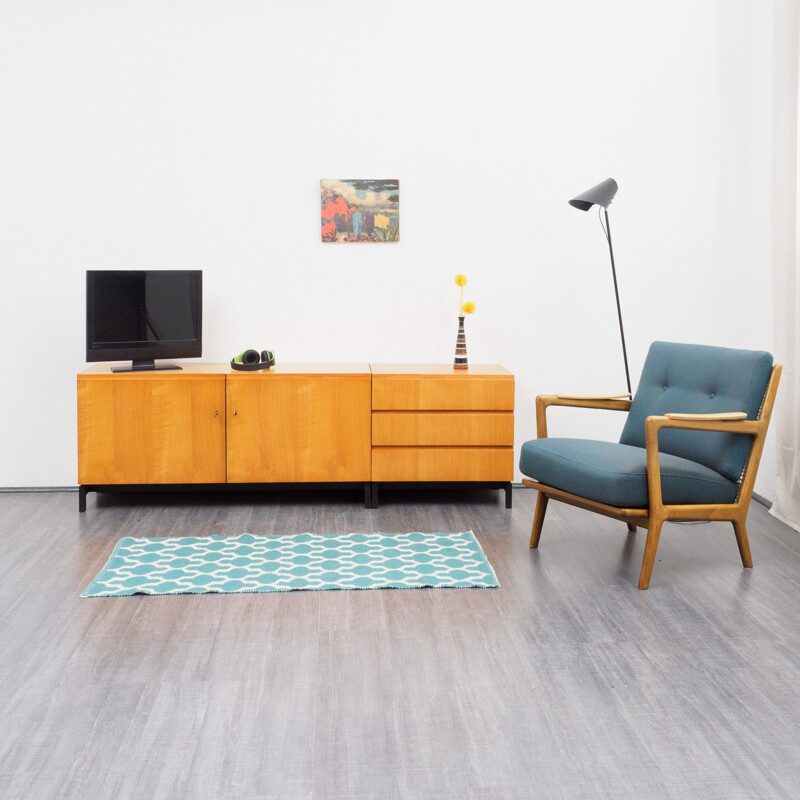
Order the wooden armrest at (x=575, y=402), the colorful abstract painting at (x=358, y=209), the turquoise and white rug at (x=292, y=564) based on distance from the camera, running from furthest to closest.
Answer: the colorful abstract painting at (x=358, y=209) < the wooden armrest at (x=575, y=402) < the turquoise and white rug at (x=292, y=564)

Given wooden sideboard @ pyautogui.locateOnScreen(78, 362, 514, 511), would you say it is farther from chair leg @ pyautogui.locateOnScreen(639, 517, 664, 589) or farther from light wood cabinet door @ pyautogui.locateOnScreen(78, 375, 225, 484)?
chair leg @ pyautogui.locateOnScreen(639, 517, 664, 589)

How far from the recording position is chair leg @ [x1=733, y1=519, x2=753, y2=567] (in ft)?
11.8

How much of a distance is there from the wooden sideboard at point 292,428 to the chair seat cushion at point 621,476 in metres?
0.86

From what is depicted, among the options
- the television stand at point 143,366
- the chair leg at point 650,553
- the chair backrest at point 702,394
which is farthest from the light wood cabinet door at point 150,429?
the chair leg at point 650,553

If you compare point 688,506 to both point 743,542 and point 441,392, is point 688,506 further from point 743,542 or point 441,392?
point 441,392

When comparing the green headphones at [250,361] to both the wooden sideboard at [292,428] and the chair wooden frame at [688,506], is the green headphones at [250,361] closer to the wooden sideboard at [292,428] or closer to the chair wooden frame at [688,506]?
the wooden sideboard at [292,428]

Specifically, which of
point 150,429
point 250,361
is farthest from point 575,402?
point 150,429

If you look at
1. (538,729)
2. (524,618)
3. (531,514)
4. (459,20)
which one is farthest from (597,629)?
(459,20)

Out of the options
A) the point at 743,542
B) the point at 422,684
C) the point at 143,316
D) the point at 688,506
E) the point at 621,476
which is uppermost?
the point at 143,316

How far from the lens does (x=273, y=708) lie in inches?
94.2

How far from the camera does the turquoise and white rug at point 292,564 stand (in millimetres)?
3377

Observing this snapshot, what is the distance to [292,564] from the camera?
11.9 feet

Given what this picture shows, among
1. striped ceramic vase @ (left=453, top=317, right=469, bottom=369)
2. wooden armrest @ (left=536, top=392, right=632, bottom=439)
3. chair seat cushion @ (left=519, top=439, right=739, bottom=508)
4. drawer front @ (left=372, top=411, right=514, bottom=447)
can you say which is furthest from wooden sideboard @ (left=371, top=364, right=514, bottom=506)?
chair seat cushion @ (left=519, top=439, right=739, bottom=508)

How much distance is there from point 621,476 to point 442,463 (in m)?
1.36
